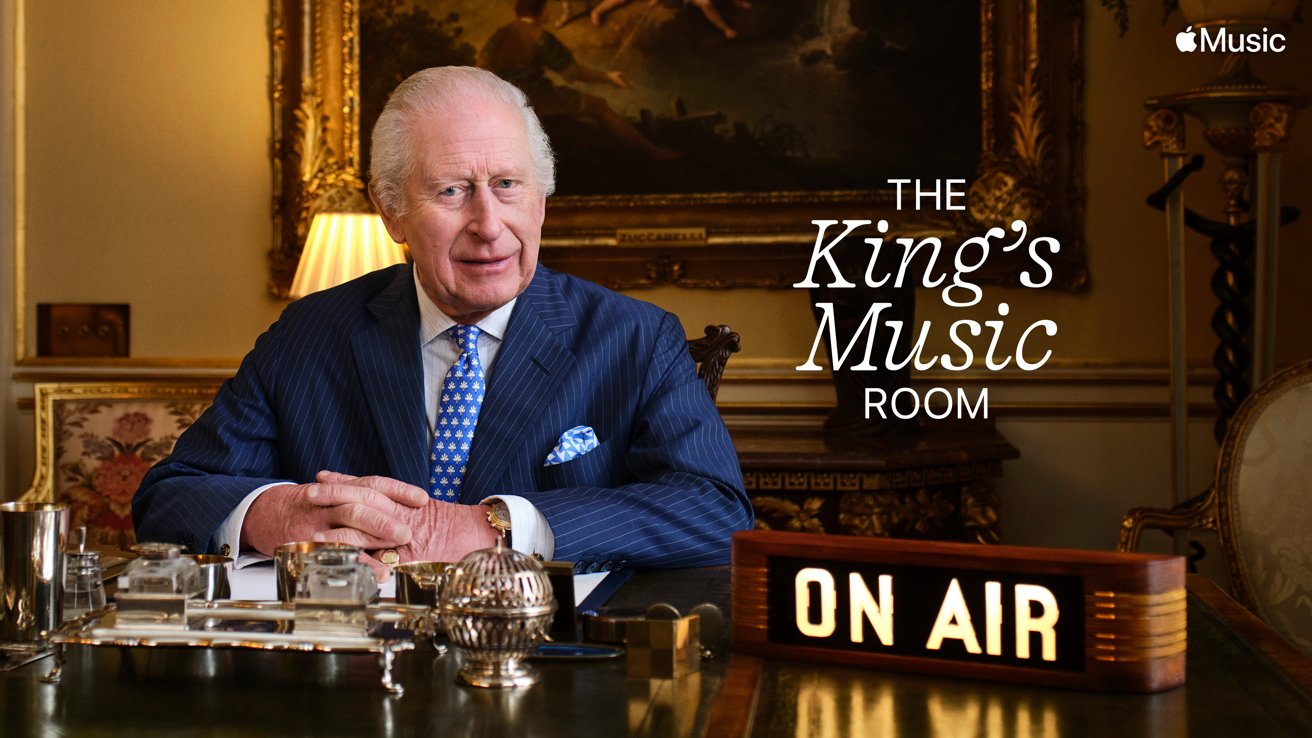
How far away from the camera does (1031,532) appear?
15.8ft

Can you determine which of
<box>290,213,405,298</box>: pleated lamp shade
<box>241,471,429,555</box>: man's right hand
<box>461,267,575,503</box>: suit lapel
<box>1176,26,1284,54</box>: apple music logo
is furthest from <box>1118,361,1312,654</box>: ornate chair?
<box>290,213,405,298</box>: pleated lamp shade

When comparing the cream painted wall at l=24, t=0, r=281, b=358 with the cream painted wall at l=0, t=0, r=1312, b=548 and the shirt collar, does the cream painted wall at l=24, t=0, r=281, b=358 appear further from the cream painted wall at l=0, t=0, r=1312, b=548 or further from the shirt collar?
the shirt collar

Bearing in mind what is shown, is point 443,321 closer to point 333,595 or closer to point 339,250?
point 333,595

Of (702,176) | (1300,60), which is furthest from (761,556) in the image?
(1300,60)

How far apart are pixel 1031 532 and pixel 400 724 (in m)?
3.93

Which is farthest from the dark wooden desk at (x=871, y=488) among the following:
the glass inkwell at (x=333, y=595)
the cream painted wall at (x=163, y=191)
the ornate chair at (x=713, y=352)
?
the glass inkwell at (x=333, y=595)

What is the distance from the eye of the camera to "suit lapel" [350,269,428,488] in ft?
7.80

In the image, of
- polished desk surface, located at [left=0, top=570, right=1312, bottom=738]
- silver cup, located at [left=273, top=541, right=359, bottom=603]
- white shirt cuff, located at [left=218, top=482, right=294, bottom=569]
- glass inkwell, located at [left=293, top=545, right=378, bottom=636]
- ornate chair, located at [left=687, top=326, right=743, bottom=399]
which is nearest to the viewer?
polished desk surface, located at [left=0, top=570, right=1312, bottom=738]

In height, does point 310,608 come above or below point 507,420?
below

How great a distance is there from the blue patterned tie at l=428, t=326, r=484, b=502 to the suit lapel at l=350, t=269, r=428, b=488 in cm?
3

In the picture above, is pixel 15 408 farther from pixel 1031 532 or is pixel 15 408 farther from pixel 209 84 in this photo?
pixel 1031 532

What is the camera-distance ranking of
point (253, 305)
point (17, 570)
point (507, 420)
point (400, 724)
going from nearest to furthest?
point (400, 724) → point (17, 570) → point (507, 420) → point (253, 305)

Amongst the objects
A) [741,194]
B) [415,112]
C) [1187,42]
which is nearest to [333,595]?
[415,112]

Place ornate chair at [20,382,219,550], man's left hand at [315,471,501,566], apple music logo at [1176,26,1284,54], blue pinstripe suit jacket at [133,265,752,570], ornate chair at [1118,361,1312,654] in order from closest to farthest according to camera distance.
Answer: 1. man's left hand at [315,471,501,566]
2. blue pinstripe suit jacket at [133,265,752,570]
3. ornate chair at [1118,361,1312,654]
4. apple music logo at [1176,26,1284,54]
5. ornate chair at [20,382,219,550]
